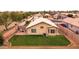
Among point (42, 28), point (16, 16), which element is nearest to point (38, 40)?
point (42, 28)

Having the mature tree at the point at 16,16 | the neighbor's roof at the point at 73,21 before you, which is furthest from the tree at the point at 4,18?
the neighbor's roof at the point at 73,21

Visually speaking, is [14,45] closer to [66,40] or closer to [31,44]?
[31,44]

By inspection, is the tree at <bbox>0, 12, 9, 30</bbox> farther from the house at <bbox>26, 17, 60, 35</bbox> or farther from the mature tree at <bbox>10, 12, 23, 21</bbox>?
the house at <bbox>26, 17, 60, 35</bbox>

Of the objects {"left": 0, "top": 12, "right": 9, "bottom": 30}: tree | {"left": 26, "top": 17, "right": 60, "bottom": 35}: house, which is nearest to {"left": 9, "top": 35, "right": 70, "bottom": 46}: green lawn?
{"left": 26, "top": 17, "right": 60, "bottom": 35}: house
